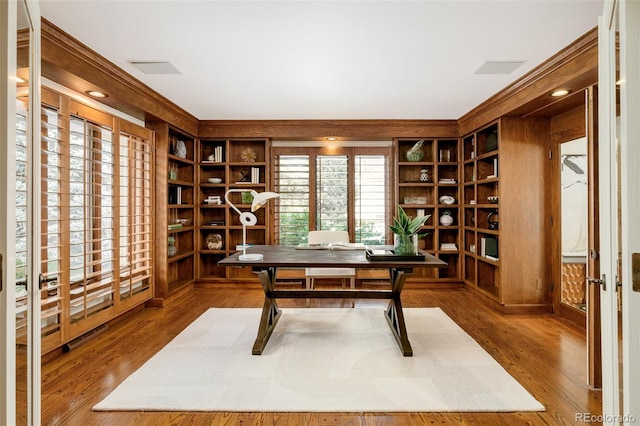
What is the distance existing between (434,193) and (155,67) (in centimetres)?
397

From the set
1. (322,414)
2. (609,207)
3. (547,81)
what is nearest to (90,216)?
(322,414)

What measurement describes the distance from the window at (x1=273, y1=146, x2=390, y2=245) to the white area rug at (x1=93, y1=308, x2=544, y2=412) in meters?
2.20

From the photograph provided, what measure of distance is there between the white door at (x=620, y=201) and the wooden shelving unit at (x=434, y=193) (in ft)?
12.7

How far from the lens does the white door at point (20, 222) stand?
1.11m

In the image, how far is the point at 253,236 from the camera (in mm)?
5605

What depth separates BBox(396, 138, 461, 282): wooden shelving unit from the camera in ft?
17.4

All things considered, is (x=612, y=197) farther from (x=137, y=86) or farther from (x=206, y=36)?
(x=137, y=86)

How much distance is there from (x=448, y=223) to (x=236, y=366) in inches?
149

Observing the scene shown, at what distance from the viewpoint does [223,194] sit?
5.56m

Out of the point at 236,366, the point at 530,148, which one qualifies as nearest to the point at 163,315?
the point at 236,366

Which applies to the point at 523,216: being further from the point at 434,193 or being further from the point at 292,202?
the point at 292,202

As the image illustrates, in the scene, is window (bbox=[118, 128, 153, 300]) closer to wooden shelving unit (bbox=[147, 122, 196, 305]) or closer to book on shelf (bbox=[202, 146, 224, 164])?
wooden shelving unit (bbox=[147, 122, 196, 305])

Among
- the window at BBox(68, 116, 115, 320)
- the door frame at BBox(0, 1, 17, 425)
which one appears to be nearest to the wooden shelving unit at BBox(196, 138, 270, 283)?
the window at BBox(68, 116, 115, 320)

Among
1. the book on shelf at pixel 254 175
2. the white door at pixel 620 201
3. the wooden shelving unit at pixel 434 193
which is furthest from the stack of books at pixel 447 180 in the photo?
the white door at pixel 620 201
